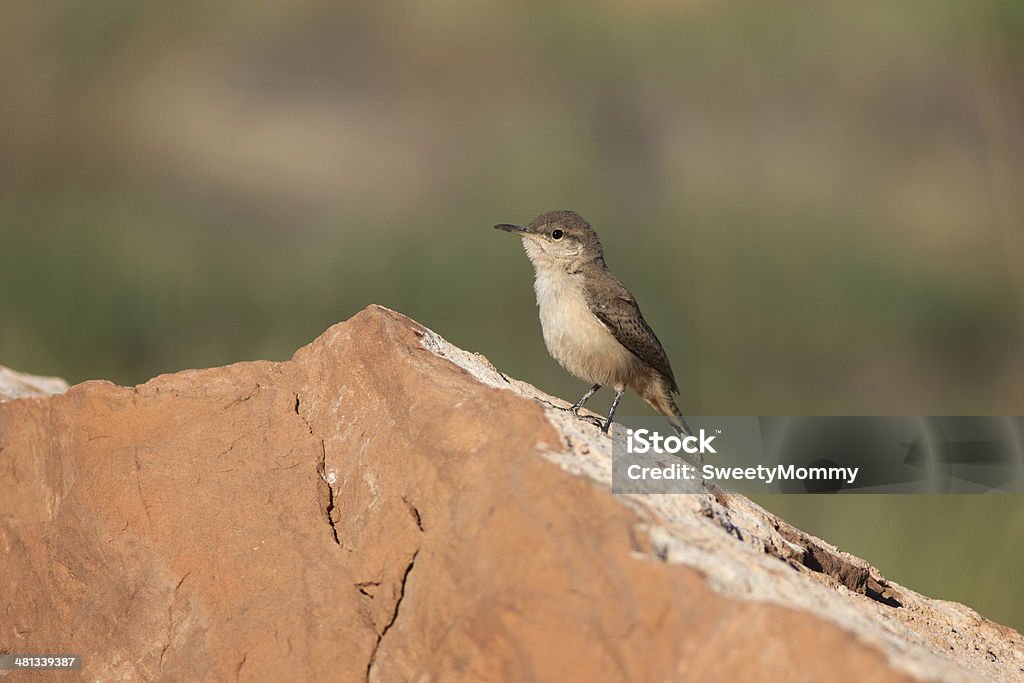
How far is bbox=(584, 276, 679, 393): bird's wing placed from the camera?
583 cm

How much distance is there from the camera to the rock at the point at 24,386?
6127 millimetres

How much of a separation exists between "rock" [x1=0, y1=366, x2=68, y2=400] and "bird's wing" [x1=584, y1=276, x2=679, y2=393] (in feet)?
9.78

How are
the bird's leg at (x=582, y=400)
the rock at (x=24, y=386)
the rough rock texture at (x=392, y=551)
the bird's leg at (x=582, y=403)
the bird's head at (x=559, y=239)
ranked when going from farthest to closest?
the rock at (x=24, y=386)
the bird's head at (x=559, y=239)
the bird's leg at (x=582, y=400)
the bird's leg at (x=582, y=403)
the rough rock texture at (x=392, y=551)

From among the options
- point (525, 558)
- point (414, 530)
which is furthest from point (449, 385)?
point (525, 558)

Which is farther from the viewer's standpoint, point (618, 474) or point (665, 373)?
point (665, 373)

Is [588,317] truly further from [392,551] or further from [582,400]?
[392,551]

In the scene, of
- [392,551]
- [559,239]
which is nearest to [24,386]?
[559,239]

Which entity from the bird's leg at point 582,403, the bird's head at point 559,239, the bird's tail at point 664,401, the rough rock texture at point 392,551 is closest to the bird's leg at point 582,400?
the bird's leg at point 582,403

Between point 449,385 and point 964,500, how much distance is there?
19.0 ft

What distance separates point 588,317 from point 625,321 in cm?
22

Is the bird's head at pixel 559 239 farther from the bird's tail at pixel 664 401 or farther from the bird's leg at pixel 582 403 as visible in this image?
the bird's tail at pixel 664 401

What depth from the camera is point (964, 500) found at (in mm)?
8375

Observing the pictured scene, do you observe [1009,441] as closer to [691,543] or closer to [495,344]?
[495,344]

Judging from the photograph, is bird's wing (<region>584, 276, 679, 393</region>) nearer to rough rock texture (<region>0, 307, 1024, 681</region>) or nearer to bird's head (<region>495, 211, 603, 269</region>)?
bird's head (<region>495, 211, 603, 269</region>)
